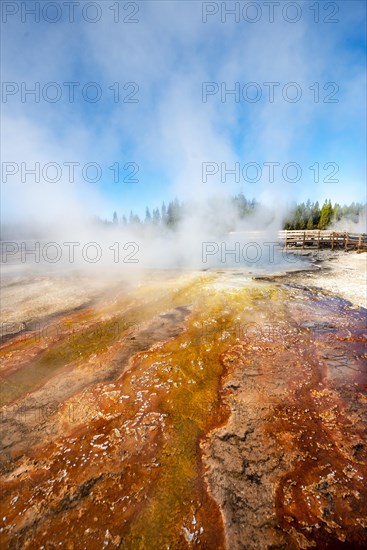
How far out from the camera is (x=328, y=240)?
87.5 feet

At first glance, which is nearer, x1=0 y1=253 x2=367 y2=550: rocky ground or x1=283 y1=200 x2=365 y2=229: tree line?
x1=0 y1=253 x2=367 y2=550: rocky ground

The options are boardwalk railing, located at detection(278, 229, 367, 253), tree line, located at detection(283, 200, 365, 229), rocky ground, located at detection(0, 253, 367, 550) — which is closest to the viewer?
rocky ground, located at detection(0, 253, 367, 550)

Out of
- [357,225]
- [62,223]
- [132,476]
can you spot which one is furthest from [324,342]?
[357,225]

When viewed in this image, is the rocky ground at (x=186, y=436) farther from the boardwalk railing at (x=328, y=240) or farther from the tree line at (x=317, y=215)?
the tree line at (x=317, y=215)

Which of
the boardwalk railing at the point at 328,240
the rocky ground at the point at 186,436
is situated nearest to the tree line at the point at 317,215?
the boardwalk railing at the point at 328,240

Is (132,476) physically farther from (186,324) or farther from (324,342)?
(324,342)

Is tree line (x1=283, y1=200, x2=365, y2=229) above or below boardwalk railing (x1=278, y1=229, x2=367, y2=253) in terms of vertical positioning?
above

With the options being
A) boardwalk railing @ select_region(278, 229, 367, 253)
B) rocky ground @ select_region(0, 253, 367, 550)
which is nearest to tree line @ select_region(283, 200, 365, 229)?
boardwalk railing @ select_region(278, 229, 367, 253)

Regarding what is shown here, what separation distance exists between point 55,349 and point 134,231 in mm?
32264

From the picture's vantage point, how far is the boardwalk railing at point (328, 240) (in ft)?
77.2

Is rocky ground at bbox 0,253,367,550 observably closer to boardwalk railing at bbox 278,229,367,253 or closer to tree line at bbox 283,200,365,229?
boardwalk railing at bbox 278,229,367,253

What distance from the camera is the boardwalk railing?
2354 centimetres

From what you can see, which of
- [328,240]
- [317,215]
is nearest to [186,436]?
[328,240]

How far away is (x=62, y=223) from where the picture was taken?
96.3 ft
